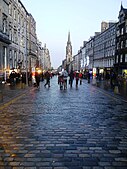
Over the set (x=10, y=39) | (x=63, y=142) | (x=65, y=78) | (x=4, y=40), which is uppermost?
(x=10, y=39)

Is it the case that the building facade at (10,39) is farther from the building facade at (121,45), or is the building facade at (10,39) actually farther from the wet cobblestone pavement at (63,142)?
the building facade at (121,45)

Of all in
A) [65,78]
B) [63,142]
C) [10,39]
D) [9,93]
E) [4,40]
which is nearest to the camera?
[63,142]

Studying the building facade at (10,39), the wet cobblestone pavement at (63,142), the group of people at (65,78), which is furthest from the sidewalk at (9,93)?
the building facade at (10,39)

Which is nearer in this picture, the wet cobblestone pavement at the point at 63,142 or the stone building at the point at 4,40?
the wet cobblestone pavement at the point at 63,142

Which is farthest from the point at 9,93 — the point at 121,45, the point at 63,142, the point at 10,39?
the point at 121,45

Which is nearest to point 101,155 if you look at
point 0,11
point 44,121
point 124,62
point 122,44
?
point 44,121

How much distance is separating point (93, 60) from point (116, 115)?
8250 centimetres

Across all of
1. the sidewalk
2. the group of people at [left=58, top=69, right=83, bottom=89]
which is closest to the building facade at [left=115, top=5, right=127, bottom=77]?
the group of people at [left=58, top=69, right=83, bottom=89]

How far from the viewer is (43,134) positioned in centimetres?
626

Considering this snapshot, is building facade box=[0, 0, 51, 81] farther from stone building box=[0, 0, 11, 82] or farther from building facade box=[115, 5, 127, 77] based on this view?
building facade box=[115, 5, 127, 77]

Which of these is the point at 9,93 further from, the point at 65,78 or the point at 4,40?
the point at 4,40

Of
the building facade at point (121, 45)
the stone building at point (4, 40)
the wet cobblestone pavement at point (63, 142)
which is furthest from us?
the building facade at point (121, 45)

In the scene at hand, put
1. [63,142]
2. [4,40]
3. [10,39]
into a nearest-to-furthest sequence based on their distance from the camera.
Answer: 1. [63,142]
2. [4,40]
3. [10,39]

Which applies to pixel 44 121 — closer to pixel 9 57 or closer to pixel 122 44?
pixel 9 57
